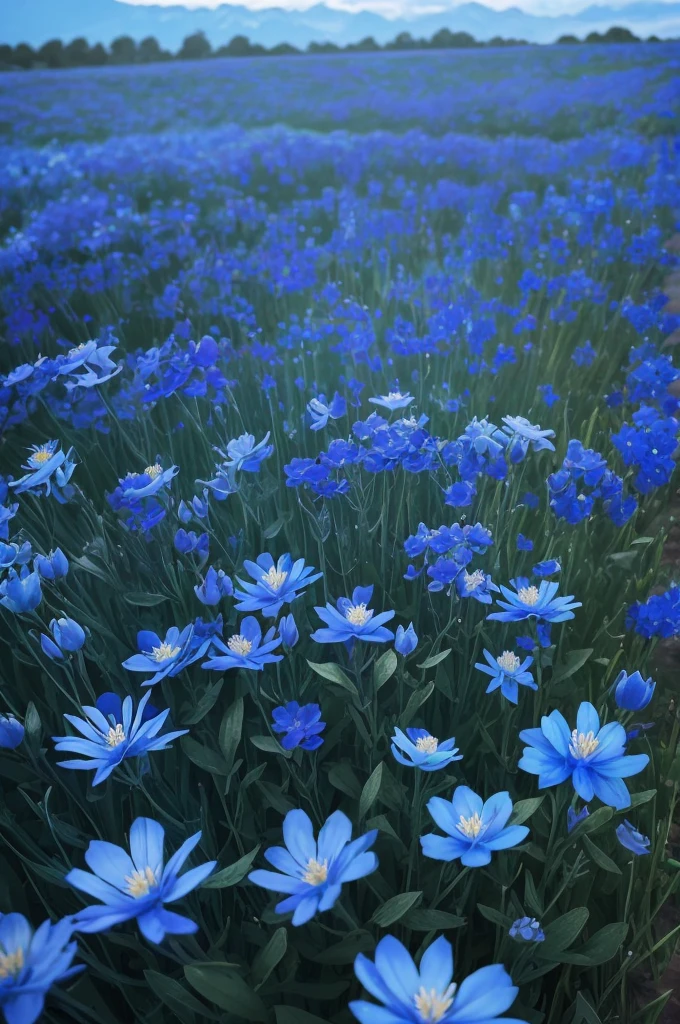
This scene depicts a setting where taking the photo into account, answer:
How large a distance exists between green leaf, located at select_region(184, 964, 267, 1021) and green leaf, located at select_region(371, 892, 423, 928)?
124mm

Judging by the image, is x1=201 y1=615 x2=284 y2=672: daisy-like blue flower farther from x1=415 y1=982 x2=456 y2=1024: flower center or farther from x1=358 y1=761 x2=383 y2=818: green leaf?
x1=415 y1=982 x2=456 y2=1024: flower center

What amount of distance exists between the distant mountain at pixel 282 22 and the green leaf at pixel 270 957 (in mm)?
3211

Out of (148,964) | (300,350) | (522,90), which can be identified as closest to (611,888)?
(148,964)

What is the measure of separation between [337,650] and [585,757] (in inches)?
12.2

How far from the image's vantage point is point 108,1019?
70 centimetres

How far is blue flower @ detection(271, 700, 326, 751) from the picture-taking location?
2.45 ft

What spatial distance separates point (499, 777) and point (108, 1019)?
0.48 m

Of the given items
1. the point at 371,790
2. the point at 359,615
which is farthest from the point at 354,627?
the point at 371,790

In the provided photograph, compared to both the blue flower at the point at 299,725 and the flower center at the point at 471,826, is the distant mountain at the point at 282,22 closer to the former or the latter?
the blue flower at the point at 299,725

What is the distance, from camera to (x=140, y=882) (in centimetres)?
57

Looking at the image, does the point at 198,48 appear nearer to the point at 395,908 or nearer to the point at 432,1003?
the point at 395,908

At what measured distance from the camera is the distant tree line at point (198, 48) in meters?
3.25

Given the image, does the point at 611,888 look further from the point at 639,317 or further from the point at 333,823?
the point at 639,317

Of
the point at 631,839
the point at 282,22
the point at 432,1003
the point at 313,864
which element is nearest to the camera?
the point at 432,1003
